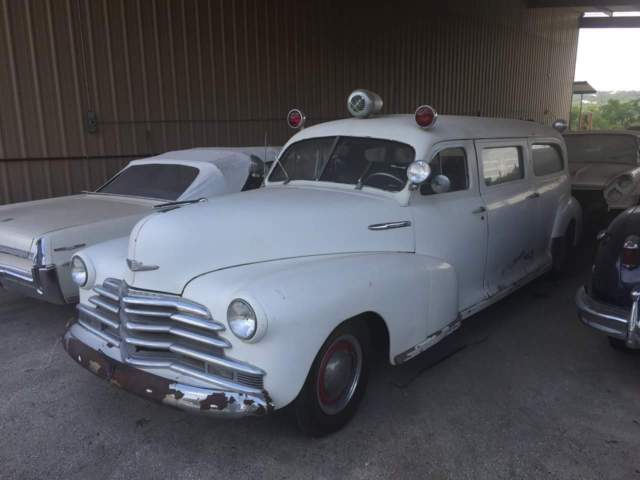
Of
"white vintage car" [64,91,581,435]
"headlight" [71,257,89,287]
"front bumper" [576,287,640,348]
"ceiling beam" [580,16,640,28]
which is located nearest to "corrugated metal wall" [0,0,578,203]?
"white vintage car" [64,91,581,435]

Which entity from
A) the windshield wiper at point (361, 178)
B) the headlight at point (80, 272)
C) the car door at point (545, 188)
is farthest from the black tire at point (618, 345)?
the headlight at point (80, 272)

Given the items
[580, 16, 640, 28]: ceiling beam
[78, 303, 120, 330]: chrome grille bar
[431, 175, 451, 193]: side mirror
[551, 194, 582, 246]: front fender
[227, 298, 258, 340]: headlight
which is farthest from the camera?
[580, 16, 640, 28]: ceiling beam

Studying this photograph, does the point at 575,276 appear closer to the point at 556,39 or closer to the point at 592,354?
the point at 592,354

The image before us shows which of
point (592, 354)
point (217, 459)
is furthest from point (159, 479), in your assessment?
point (592, 354)

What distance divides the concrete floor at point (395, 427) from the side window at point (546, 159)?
1.88 metres

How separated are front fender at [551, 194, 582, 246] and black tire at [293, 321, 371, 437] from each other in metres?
3.26

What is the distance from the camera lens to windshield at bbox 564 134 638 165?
7822mm

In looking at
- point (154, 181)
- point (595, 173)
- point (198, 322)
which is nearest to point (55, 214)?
point (154, 181)

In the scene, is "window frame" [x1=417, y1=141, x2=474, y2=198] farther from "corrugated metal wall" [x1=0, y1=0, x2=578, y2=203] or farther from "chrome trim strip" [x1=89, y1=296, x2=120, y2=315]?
"corrugated metal wall" [x1=0, y1=0, x2=578, y2=203]

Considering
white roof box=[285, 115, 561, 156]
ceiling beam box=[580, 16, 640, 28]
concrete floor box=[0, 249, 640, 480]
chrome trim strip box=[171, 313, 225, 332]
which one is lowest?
concrete floor box=[0, 249, 640, 480]

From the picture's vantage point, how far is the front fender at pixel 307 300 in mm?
2471

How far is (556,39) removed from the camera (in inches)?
821

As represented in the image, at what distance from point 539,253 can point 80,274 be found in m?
4.23

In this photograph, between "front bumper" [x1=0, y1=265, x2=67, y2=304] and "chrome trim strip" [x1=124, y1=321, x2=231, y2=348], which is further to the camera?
"front bumper" [x1=0, y1=265, x2=67, y2=304]
